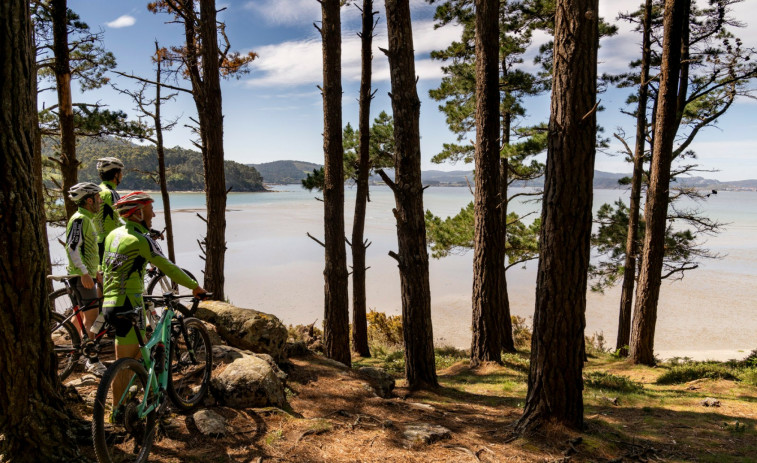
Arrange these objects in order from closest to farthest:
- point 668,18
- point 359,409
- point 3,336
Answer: point 3,336 < point 359,409 < point 668,18

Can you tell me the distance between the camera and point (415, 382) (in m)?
6.68

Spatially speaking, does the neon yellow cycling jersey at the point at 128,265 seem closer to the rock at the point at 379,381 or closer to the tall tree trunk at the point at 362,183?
the rock at the point at 379,381

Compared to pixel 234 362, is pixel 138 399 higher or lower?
higher

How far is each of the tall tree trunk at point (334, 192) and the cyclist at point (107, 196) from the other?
14.1 feet

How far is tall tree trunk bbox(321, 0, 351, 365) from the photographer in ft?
27.9

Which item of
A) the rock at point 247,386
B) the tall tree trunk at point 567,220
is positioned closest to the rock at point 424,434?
the tall tree trunk at point 567,220

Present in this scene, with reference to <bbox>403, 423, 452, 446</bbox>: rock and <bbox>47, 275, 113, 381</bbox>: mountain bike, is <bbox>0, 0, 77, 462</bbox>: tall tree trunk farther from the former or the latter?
<bbox>403, 423, 452, 446</bbox>: rock

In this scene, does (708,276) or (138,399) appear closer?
(138,399)

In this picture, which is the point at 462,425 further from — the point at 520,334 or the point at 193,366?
the point at 520,334

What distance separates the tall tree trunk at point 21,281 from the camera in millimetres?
2611

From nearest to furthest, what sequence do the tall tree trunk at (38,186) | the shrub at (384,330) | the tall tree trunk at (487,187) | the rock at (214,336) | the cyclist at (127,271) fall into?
the tall tree trunk at (38,186), the cyclist at (127,271), the rock at (214,336), the tall tree trunk at (487,187), the shrub at (384,330)

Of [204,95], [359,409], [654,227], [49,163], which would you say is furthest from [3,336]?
[49,163]

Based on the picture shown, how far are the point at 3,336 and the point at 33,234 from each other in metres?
0.64

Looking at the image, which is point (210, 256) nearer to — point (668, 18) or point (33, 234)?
point (33, 234)
